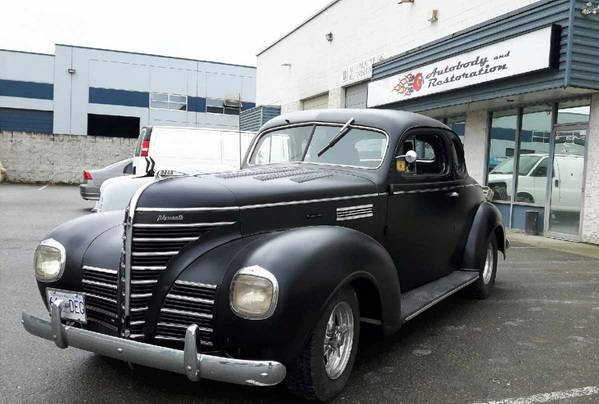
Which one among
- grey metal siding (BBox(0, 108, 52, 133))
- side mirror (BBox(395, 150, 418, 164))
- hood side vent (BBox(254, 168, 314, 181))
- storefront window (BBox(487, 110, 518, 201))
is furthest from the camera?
grey metal siding (BBox(0, 108, 52, 133))

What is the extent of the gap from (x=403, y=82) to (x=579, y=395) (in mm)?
10793

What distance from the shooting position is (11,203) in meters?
14.7

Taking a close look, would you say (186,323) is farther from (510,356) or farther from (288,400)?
(510,356)

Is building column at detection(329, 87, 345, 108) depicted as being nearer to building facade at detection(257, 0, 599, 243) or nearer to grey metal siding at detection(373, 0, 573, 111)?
building facade at detection(257, 0, 599, 243)

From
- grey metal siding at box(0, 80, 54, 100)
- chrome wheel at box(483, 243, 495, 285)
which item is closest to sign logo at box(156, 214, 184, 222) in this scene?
chrome wheel at box(483, 243, 495, 285)

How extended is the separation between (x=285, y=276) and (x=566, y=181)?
9.25 m

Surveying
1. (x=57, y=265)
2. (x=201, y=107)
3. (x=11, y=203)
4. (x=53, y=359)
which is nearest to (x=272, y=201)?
(x=57, y=265)

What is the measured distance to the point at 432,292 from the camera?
14.0 ft

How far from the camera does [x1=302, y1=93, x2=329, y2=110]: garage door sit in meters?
19.8

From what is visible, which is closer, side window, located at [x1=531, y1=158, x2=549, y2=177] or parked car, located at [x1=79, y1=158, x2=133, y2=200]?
side window, located at [x1=531, y1=158, x2=549, y2=177]

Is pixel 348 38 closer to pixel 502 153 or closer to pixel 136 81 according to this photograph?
pixel 502 153

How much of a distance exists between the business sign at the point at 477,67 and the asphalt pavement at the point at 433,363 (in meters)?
4.86

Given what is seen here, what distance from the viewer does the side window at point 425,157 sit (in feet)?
13.8

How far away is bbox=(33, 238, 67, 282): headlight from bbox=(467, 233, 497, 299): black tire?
3807mm
